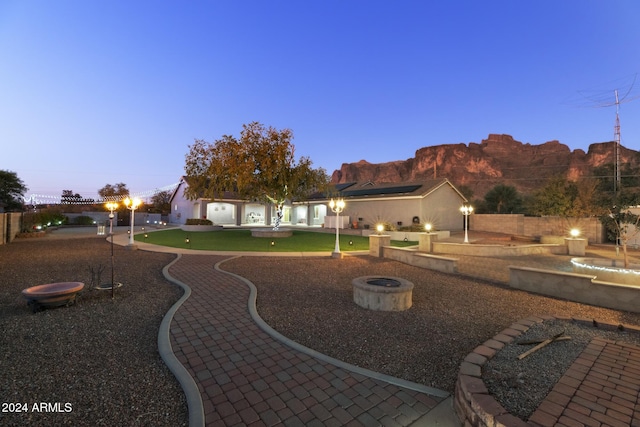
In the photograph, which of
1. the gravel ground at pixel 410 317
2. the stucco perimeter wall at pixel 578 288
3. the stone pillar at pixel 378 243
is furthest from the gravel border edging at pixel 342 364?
the stone pillar at pixel 378 243

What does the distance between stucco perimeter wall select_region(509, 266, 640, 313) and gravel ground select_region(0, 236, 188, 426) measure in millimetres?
9527

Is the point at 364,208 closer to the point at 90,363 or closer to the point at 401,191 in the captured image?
the point at 401,191

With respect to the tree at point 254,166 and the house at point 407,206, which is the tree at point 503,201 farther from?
the tree at point 254,166

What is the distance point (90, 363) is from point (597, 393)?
265 inches

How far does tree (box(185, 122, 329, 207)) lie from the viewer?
2248 centimetres

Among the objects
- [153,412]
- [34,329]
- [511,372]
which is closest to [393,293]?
[511,372]

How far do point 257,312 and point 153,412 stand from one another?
3.22 m

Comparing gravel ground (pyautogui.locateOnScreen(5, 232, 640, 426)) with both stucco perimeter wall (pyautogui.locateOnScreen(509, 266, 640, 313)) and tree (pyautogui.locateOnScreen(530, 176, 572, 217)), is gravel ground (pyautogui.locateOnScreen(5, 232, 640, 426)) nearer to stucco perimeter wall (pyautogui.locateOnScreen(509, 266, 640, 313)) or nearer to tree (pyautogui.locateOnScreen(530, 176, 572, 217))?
stucco perimeter wall (pyautogui.locateOnScreen(509, 266, 640, 313))

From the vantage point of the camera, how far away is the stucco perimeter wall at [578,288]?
6.93 m

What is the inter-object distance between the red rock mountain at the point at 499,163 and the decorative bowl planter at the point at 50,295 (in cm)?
7751

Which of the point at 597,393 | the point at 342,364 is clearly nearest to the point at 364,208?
the point at 342,364

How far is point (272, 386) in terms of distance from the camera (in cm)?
370

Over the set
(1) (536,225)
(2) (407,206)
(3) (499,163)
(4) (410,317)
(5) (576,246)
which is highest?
(3) (499,163)

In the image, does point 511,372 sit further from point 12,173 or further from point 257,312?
point 12,173
